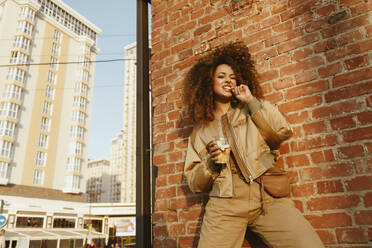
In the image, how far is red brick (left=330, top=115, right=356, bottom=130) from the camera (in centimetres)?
164

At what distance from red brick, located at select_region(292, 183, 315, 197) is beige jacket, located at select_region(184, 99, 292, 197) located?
26cm

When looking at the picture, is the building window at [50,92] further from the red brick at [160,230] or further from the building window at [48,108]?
the red brick at [160,230]

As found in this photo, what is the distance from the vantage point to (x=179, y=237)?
207 cm

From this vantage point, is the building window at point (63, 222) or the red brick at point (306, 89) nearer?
the red brick at point (306, 89)

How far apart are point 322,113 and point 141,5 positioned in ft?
8.06

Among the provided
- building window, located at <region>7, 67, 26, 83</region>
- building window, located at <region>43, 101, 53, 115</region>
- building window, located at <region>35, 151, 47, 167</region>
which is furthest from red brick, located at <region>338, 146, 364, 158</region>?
building window, located at <region>43, 101, 53, 115</region>

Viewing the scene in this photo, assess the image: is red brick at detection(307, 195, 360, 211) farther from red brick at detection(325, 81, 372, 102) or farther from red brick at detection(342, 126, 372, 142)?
red brick at detection(325, 81, 372, 102)

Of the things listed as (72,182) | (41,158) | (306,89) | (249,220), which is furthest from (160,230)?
(72,182)

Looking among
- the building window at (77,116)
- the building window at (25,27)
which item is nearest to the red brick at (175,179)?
the building window at (77,116)

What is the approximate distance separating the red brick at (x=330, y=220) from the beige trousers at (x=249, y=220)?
190mm

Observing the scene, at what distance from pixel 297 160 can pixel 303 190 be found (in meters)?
0.20

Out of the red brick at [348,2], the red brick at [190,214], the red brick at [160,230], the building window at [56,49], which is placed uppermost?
the building window at [56,49]

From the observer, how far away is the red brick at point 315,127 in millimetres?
1727

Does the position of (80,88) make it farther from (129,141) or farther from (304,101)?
(304,101)
